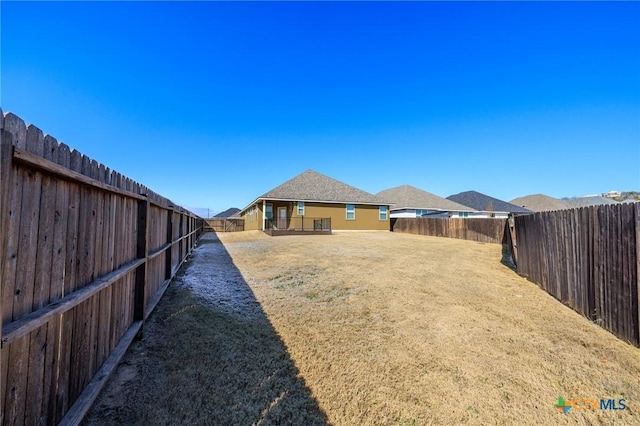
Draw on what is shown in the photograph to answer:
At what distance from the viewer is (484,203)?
114 feet

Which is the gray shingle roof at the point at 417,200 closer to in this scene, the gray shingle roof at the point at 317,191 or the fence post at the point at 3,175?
the gray shingle roof at the point at 317,191

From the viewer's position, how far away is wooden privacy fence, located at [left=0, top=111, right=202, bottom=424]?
4.65ft

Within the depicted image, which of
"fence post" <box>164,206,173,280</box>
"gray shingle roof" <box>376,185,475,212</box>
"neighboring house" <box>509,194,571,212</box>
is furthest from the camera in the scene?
"neighboring house" <box>509,194,571,212</box>

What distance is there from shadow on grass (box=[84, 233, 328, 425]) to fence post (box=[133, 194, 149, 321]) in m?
0.39

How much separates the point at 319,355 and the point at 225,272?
4.97 meters

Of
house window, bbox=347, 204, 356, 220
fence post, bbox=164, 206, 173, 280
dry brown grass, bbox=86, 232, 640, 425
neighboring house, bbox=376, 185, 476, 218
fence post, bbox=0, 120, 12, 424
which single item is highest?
neighboring house, bbox=376, 185, 476, 218

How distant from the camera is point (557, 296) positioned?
18.5 feet

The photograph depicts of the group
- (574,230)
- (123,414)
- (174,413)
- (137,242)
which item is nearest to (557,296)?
(574,230)

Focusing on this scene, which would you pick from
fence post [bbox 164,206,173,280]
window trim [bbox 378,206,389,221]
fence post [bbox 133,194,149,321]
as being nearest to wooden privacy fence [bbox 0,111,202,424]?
fence post [bbox 133,194,149,321]

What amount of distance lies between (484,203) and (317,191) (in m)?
24.2

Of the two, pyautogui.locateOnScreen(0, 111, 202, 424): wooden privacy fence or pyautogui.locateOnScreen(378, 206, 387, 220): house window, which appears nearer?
pyautogui.locateOnScreen(0, 111, 202, 424): wooden privacy fence

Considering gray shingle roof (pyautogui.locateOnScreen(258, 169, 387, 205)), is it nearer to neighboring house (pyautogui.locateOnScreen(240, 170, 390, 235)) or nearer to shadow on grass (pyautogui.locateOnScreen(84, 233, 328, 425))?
neighboring house (pyautogui.locateOnScreen(240, 170, 390, 235))

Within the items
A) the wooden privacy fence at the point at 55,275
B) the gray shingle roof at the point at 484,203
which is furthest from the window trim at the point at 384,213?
the wooden privacy fence at the point at 55,275

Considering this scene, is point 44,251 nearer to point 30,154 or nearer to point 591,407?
point 30,154
